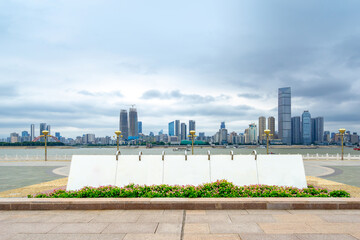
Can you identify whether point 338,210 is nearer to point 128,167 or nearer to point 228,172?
point 228,172

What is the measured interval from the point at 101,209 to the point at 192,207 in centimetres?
260

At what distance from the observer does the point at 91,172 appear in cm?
952

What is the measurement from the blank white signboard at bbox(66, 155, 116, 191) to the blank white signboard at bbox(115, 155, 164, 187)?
31 cm

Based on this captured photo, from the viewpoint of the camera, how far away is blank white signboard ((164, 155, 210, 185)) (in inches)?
365

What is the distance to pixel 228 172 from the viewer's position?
9.48 metres

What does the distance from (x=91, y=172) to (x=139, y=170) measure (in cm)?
186

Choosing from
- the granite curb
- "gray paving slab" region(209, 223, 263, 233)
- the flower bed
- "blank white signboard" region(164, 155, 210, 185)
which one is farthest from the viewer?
"blank white signboard" region(164, 155, 210, 185)

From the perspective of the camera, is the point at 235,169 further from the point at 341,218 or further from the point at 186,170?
the point at 341,218

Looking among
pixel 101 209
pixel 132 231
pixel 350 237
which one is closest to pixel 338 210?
pixel 350 237

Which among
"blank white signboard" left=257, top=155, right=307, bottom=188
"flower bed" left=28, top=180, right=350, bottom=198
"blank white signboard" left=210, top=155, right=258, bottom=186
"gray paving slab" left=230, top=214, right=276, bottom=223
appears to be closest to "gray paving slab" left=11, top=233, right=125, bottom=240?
"flower bed" left=28, top=180, right=350, bottom=198

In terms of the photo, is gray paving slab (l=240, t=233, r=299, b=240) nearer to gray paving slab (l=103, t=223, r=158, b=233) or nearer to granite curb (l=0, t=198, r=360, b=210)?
granite curb (l=0, t=198, r=360, b=210)

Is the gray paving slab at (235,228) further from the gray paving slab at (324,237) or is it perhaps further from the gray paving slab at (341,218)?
the gray paving slab at (341,218)

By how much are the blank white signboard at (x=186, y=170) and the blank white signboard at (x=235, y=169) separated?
31cm

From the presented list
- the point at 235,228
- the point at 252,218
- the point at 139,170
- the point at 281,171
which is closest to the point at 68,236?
the point at 235,228
